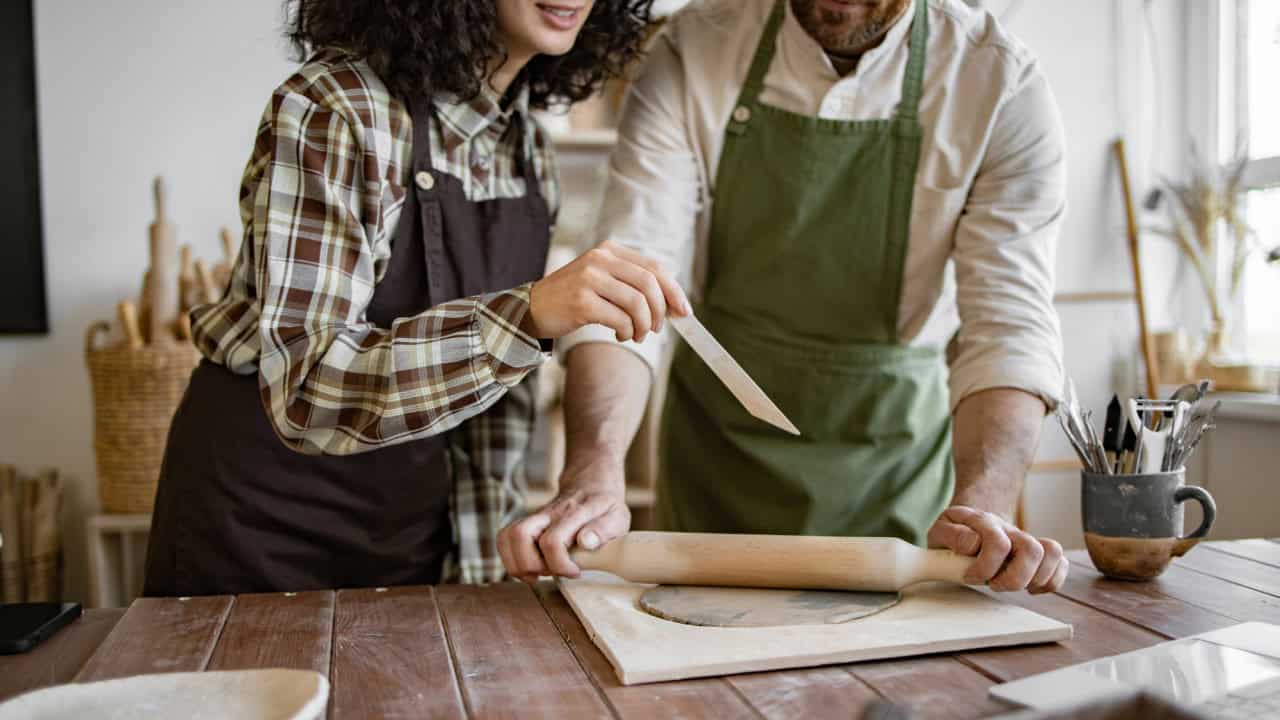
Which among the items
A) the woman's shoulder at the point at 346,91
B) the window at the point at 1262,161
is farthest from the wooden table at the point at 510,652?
the window at the point at 1262,161

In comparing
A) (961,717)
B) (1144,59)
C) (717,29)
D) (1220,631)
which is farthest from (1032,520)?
(961,717)

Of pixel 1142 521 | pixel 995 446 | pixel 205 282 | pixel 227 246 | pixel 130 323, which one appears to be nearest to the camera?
pixel 1142 521

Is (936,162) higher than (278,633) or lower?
higher

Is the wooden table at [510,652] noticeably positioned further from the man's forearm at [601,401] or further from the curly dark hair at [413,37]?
the curly dark hair at [413,37]

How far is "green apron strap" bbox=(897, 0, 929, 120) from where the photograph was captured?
1.45 meters

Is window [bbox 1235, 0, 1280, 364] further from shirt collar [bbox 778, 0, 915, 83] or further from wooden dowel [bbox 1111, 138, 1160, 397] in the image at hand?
shirt collar [bbox 778, 0, 915, 83]

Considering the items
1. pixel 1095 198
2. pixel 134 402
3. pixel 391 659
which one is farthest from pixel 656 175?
pixel 1095 198

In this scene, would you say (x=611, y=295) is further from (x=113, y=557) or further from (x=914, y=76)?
(x=113, y=557)

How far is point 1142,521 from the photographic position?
1.11 metres

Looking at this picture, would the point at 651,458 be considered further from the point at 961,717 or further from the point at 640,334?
the point at 961,717

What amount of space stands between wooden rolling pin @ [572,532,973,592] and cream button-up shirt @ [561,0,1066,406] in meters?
0.38

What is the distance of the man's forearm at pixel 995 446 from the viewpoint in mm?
1224

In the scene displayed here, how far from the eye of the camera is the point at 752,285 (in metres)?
1.53

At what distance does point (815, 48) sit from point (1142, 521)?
776 millimetres
